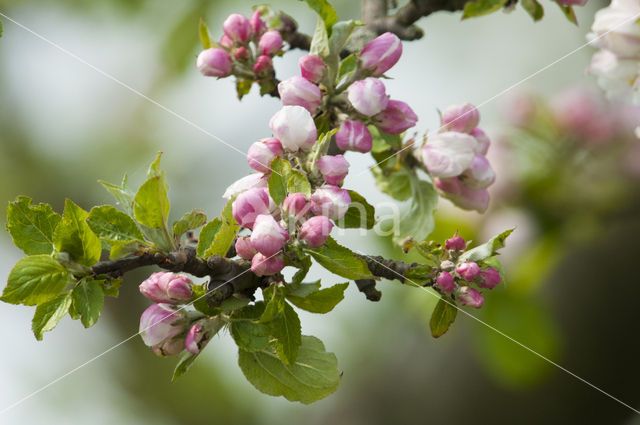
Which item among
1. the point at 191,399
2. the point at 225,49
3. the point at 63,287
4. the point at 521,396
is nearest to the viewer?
the point at 63,287

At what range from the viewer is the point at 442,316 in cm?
53

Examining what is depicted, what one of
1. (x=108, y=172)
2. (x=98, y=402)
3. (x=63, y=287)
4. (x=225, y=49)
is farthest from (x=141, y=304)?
(x=63, y=287)

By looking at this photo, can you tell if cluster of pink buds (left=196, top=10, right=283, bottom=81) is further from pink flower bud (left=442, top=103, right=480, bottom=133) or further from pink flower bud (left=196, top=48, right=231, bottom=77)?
pink flower bud (left=442, top=103, right=480, bottom=133)

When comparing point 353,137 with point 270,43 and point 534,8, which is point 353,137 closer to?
point 270,43

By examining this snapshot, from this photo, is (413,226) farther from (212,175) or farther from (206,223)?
(212,175)

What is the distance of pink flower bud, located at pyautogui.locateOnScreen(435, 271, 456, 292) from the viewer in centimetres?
51

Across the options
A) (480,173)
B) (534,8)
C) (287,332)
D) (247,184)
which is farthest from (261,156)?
(534,8)

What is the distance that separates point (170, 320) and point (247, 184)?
0.12 meters

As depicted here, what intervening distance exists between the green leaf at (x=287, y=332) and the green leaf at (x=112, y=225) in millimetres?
115

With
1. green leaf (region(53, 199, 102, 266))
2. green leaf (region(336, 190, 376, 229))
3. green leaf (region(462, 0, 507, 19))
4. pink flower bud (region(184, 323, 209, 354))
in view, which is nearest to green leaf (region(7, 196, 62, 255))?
green leaf (region(53, 199, 102, 266))

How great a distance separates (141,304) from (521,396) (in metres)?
0.96

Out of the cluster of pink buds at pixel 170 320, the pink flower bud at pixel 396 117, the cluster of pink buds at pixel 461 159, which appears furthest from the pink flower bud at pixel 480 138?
the cluster of pink buds at pixel 170 320

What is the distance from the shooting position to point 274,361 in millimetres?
535

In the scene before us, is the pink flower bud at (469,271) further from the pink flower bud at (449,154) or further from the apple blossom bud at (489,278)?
the pink flower bud at (449,154)
